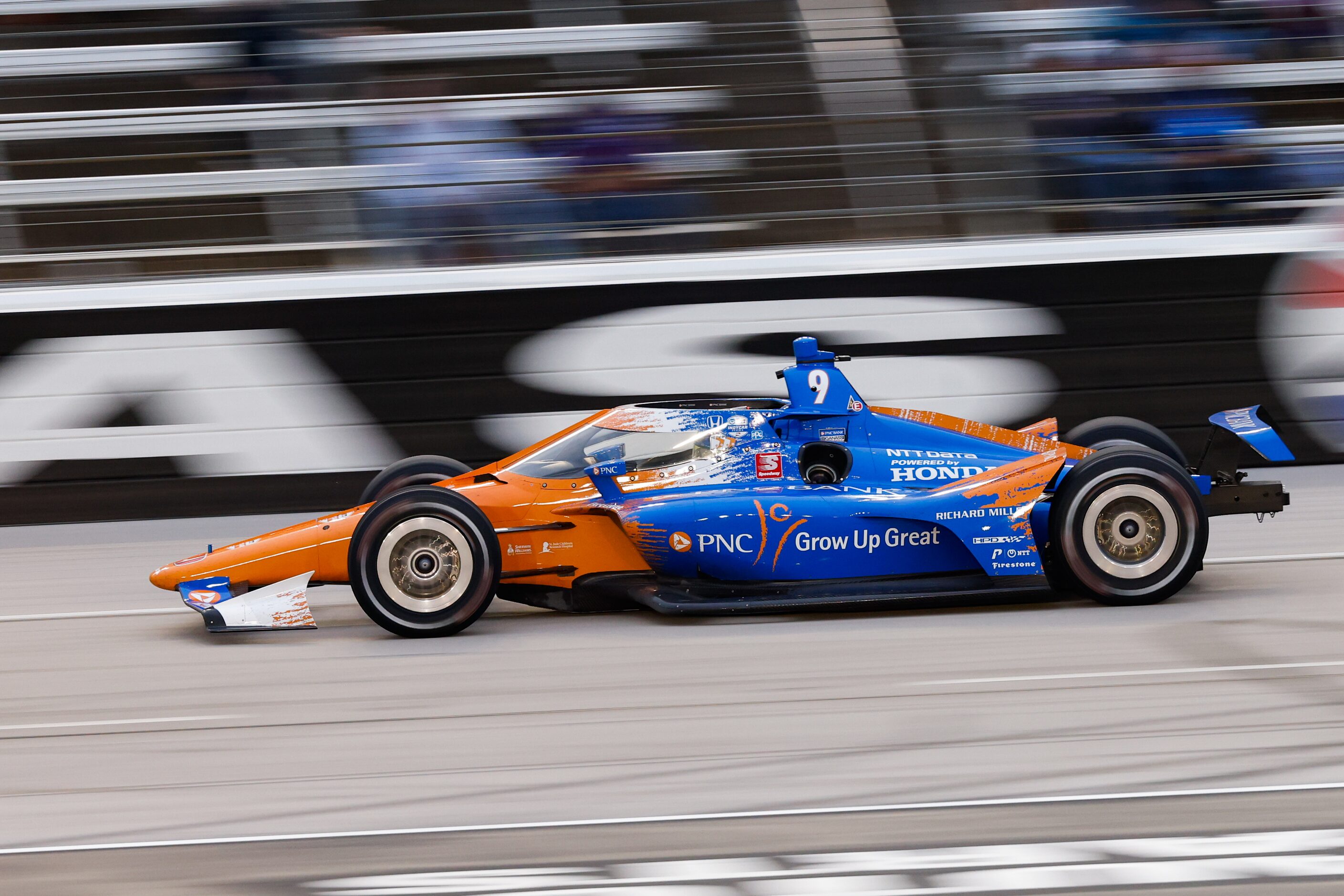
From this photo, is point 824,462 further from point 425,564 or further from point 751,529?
point 425,564

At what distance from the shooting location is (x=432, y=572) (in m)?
5.65

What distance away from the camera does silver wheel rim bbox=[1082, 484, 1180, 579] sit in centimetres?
564

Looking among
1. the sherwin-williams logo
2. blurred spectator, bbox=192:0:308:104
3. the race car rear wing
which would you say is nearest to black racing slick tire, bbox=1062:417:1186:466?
the race car rear wing

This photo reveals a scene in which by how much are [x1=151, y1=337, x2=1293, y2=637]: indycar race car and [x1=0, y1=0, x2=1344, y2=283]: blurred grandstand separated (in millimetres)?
3612

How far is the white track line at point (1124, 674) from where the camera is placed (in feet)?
15.8

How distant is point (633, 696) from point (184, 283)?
531 centimetres

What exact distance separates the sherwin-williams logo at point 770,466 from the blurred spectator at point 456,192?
383cm

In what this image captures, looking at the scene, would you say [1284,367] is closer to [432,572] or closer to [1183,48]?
[1183,48]

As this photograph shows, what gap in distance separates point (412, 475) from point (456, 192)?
3294 millimetres

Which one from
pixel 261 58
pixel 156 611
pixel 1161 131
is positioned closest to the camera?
pixel 156 611

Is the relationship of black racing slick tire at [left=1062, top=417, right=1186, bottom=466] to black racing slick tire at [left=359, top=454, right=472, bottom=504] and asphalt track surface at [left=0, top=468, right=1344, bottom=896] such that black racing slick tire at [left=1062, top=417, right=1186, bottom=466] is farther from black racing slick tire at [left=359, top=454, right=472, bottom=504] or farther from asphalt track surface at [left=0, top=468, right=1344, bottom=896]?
black racing slick tire at [left=359, top=454, right=472, bottom=504]

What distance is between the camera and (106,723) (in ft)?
15.7

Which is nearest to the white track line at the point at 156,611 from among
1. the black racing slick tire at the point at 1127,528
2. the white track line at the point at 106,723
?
the black racing slick tire at the point at 1127,528

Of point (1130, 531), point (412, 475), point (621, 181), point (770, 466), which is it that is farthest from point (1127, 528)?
point (621, 181)
